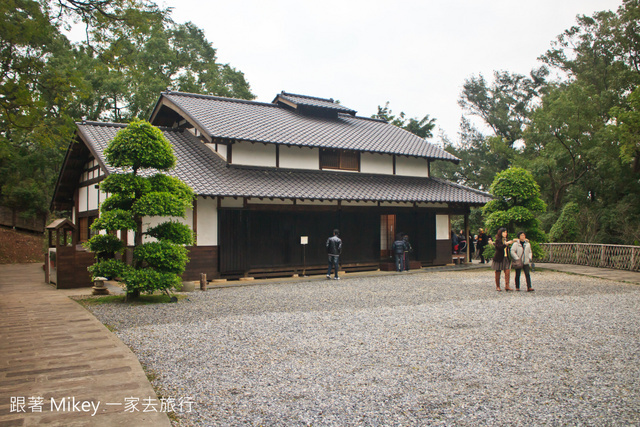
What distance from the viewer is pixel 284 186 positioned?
1506cm

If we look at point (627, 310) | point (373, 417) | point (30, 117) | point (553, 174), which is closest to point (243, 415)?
point (373, 417)

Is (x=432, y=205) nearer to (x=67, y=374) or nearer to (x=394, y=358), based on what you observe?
(x=394, y=358)

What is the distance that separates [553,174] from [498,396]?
28.2 meters

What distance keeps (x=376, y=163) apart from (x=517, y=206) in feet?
18.7

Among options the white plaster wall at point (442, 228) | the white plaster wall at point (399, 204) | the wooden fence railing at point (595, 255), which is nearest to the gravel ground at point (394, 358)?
the white plaster wall at point (399, 204)

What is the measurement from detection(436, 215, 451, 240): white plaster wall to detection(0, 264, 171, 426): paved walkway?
1424 centimetres

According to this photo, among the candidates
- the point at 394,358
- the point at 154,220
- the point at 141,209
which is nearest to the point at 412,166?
the point at 154,220

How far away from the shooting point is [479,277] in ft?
49.6

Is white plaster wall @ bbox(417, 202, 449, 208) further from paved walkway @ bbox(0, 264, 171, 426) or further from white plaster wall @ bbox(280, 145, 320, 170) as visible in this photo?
paved walkway @ bbox(0, 264, 171, 426)

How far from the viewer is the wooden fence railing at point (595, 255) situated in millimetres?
16250

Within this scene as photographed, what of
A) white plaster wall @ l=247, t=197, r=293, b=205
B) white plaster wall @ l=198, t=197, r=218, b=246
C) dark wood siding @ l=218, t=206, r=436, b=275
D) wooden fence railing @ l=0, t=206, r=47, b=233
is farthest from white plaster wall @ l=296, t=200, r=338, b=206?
wooden fence railing @ l=0, t=206, r=47, b=233

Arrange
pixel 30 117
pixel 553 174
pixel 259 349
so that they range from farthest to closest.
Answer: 1. pixel 553 174
2. pixel 30 117
3. pixel 259 349

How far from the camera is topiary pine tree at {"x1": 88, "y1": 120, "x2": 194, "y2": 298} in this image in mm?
9422

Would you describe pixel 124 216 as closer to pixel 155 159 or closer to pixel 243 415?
pixel 155 159
